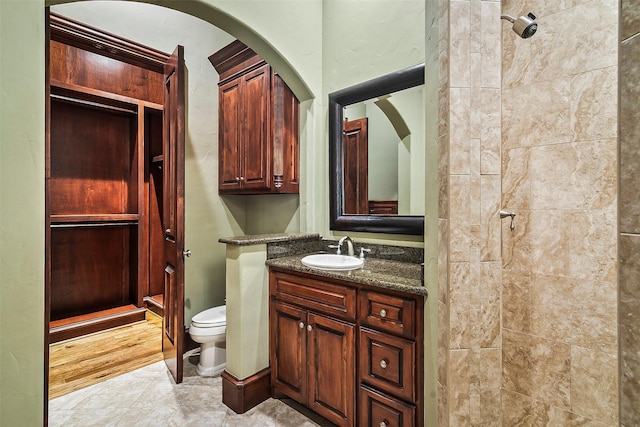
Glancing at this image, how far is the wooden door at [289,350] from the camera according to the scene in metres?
1.86

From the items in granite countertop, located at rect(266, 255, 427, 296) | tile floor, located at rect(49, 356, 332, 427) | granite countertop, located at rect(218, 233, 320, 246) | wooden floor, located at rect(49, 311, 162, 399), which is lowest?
tile floor, located at rect(49, 356, 332, 427)

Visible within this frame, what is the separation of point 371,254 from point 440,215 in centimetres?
98

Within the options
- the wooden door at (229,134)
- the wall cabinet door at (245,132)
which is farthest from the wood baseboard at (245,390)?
the wooden door at (229,134)

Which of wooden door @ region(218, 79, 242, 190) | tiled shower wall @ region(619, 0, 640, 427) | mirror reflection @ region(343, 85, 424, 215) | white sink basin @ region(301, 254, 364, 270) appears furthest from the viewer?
wooden door @ region(218, 79, 242, 190)

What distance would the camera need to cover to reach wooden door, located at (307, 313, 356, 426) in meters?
1.61

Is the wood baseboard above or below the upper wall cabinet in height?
below

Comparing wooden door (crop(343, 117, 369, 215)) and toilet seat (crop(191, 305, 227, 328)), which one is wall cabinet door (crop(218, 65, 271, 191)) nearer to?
wooden door (crop(343, 117, 369, 215))

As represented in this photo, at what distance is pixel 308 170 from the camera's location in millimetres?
2475

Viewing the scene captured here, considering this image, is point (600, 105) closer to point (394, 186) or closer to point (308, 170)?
point (394, 186)

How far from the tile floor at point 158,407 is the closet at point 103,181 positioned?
1.17 m

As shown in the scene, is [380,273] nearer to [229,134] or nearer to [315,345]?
[315,345]

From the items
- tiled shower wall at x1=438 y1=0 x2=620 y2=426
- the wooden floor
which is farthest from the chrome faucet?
the wooden floor

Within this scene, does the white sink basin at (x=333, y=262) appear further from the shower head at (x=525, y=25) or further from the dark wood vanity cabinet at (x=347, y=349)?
the shower head at (x=525, y=25)

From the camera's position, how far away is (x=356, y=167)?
7.52 ft
